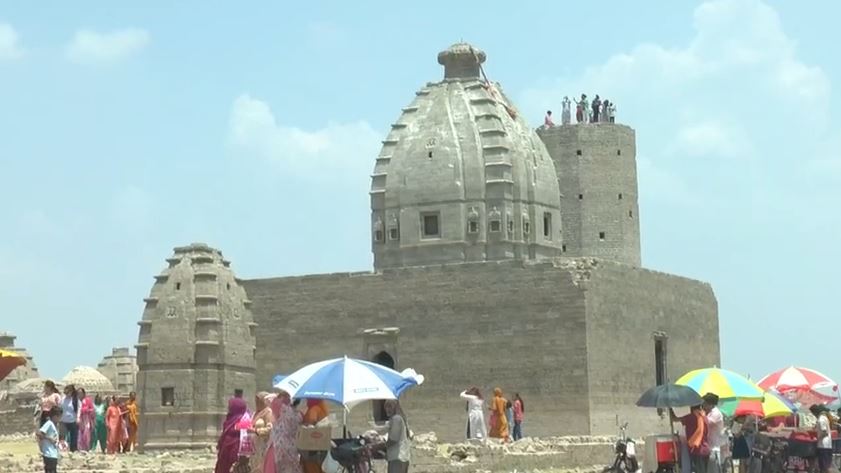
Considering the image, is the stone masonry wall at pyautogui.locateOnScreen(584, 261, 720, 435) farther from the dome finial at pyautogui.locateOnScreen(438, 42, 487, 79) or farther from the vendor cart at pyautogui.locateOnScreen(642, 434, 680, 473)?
the vendor cart at pyautogui.locateOnScreen(642, 434, 680, 473)

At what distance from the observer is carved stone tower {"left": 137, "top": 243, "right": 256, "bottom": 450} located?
2552 centimetres

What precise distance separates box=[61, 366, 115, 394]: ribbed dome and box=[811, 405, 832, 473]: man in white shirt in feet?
94.6

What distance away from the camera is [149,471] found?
1931 cm

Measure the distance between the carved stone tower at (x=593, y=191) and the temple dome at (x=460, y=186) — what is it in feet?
24.5

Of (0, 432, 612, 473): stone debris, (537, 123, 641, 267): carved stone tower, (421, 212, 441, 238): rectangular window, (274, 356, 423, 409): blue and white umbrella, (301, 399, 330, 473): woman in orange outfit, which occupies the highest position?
(537, 123, 641, 267): carved stone tower

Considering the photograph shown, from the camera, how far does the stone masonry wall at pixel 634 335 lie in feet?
118

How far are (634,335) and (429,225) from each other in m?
5.85

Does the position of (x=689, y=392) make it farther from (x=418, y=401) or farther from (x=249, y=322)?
(x=418, y=401)

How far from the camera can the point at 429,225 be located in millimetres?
39562

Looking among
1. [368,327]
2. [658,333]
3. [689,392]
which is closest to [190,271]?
[689,392]

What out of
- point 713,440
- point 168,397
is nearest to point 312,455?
point 713,440

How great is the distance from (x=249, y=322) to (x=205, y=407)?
2.03m

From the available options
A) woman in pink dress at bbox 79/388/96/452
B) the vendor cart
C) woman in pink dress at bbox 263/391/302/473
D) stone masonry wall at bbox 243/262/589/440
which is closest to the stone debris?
woman in pink dress at bbox 79/388/96/452

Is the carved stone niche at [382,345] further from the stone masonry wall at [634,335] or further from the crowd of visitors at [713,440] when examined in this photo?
the crowd of visitors at [713,440]
